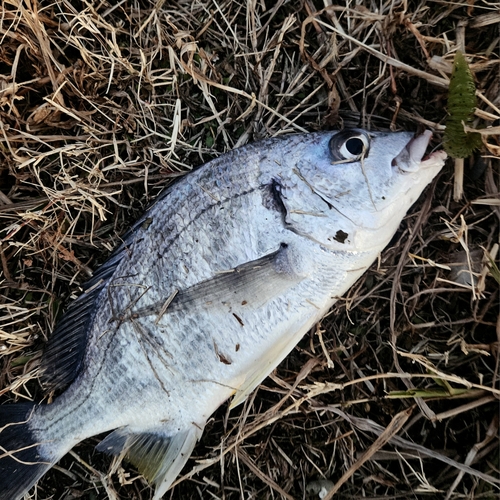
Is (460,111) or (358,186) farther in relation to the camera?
(460,111)

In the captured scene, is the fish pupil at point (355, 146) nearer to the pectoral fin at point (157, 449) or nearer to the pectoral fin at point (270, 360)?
the pectoral fin at point (270, 360)

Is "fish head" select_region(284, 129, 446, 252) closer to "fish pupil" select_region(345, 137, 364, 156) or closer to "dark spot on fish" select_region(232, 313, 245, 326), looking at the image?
"fish pupil" select_region(345, 137, 364, 156)

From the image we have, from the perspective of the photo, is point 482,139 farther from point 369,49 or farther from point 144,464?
point 144,464

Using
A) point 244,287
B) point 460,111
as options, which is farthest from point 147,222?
point 460,111

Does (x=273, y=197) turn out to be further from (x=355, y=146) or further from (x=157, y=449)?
(x=157, y=449)

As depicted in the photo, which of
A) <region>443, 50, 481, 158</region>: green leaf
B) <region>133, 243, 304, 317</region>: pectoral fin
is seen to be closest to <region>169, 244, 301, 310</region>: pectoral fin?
<region>133, 243, 304, 317</region>: pectoral fin

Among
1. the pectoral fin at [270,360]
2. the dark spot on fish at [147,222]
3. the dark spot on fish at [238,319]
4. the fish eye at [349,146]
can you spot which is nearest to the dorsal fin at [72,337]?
the dark spot on fish at [147,222]

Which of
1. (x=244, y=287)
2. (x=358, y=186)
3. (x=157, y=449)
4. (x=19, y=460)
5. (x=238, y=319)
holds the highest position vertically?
(x=358, y=186)
